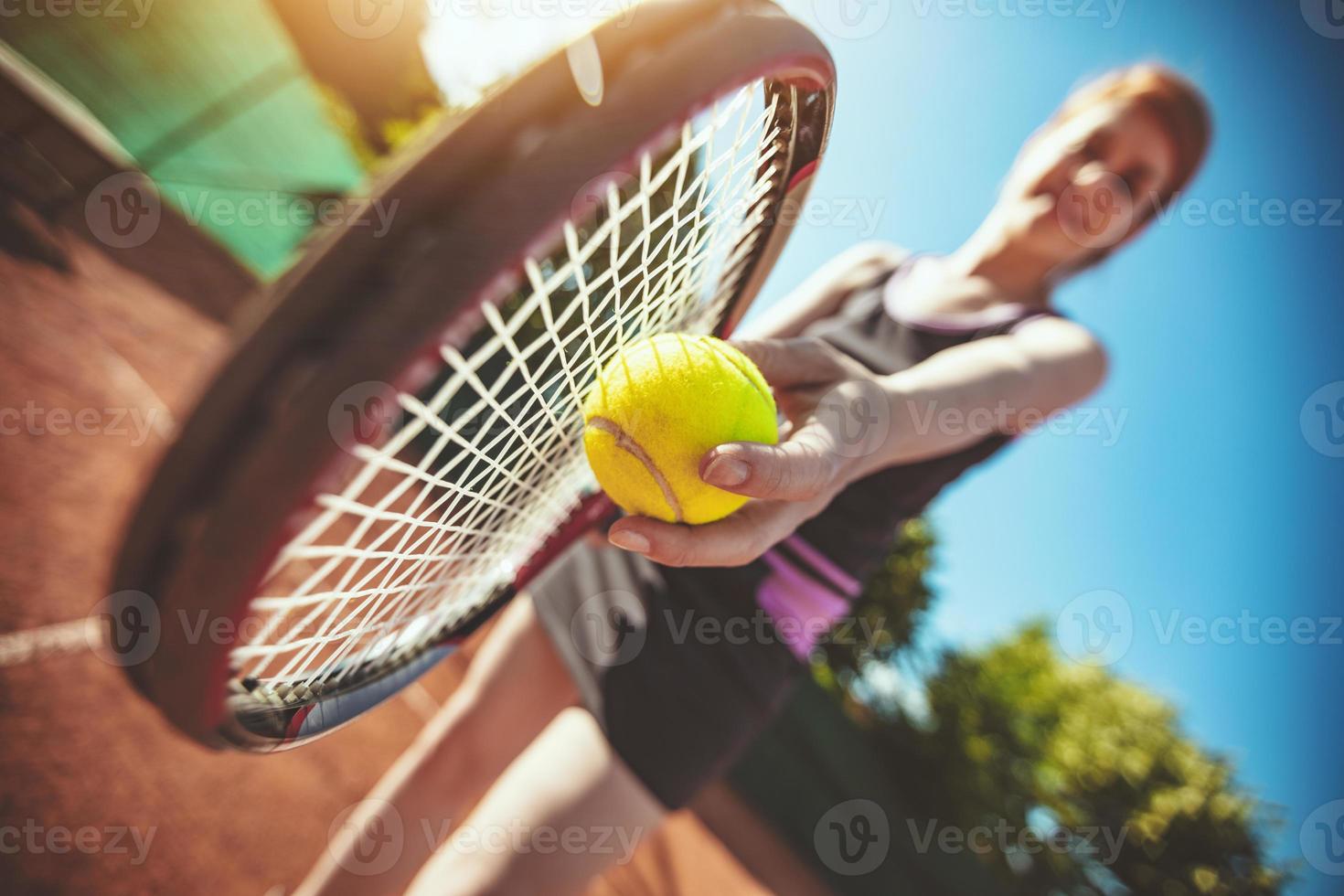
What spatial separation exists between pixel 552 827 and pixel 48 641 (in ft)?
5.92

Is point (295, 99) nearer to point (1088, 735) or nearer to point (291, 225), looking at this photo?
point (291, 225)

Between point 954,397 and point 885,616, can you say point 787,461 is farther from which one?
point 885,616

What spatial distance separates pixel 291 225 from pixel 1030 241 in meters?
6.33

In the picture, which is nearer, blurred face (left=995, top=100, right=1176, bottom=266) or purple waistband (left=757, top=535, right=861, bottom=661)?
purple waistband (left=757, top=535, right=861, bottom=661)

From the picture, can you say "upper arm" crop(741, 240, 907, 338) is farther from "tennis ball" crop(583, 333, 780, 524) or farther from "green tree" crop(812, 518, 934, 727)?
"green tree" crop(812, 518, 934, 727)

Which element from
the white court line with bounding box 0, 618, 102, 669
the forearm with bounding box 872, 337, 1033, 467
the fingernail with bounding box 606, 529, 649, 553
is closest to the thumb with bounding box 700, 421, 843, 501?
the fingernail with bounding box 606, 529, 649, 553

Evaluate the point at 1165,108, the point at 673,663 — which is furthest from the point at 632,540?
the point at 1165,108

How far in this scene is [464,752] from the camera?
1.18 m

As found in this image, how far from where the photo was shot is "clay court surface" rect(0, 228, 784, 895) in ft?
4.66

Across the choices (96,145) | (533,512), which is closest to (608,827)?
(533,512)

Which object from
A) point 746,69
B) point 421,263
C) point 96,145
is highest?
point 746,69

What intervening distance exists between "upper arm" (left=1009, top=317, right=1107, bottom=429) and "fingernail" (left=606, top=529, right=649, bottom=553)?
2.36 ft

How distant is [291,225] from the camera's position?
5.67 metres

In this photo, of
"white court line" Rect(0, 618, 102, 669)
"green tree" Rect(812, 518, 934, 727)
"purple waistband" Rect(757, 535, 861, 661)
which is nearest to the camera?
"purple waistband" Rect(757, 535, 861, 661)
